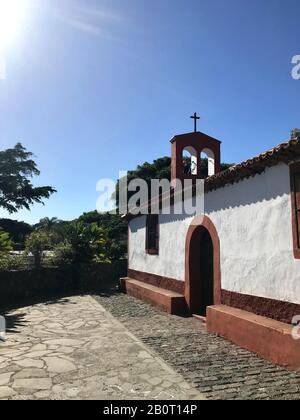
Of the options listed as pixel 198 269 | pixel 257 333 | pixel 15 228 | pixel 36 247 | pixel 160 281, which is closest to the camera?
pixel 257 333

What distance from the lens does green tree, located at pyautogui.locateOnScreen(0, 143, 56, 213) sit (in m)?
41.2

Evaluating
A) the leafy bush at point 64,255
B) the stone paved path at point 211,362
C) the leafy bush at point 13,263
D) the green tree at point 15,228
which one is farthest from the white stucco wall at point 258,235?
the green tree at point 15,228

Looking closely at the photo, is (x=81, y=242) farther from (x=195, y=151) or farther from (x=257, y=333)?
(x=257, y=333)

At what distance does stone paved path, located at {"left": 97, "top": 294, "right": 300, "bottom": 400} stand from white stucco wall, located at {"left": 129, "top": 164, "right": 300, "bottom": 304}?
1.15 metres

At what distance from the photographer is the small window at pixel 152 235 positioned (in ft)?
41.4

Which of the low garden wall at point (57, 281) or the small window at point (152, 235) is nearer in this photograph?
the small window at point (152, 235)

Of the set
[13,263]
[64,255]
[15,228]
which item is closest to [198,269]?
[13,263]

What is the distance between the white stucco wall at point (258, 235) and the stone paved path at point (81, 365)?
7.43 ft

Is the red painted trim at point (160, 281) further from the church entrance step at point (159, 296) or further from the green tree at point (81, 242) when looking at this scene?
the green tree at point (81, 242)

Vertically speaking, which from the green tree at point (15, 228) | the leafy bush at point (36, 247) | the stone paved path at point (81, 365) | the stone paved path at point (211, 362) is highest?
the green tree at point (15, 228)

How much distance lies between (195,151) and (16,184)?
33.4m

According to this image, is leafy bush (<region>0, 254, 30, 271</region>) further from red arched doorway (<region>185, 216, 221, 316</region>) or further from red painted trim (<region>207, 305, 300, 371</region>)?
red painted trim (<region>207, 305, 300, 371</region>)

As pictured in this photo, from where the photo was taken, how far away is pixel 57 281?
50.5 feet
